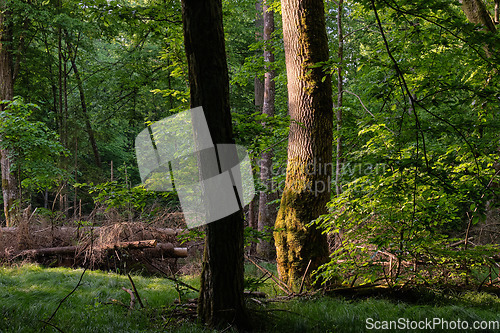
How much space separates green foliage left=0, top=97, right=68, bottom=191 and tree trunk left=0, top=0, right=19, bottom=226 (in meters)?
0.42

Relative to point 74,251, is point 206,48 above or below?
above

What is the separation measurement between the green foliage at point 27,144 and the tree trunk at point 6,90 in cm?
42

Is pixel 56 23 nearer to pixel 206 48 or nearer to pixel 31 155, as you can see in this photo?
pixel 31 155

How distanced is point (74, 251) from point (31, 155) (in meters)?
5.08

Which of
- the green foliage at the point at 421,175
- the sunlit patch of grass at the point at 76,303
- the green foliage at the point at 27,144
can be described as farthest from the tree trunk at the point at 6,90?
the green foliage at the point at 421,175

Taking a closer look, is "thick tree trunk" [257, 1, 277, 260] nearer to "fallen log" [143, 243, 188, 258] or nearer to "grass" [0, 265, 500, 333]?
"fallen log" [143, 243, 188, 258]

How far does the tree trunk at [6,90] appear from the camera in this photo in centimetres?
1350

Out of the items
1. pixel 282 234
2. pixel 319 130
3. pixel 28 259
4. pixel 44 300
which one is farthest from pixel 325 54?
pixel 28 259

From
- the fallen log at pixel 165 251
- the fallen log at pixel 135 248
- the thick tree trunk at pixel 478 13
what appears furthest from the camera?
the fallen log at pixel 165 251

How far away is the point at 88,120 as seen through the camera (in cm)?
1864

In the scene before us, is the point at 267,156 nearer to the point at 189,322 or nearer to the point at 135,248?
the point at 135,248

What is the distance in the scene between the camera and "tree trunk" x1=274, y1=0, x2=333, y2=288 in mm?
6227

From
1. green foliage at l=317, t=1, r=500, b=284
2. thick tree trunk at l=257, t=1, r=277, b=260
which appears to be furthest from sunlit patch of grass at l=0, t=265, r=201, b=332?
thick tree trunk at l=257, t=1, r=277, b=260

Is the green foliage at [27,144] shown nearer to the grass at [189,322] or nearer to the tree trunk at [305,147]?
the grass at [189,322]
